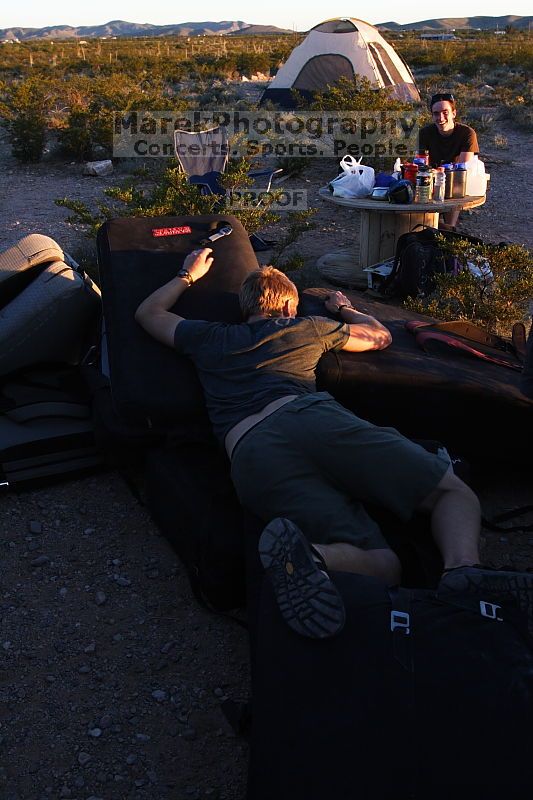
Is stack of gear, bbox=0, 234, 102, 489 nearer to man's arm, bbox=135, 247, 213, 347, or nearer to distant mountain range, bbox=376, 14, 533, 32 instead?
man's arm, bbox=135, 247, 213, 347

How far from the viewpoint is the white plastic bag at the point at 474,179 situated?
5.76 meters

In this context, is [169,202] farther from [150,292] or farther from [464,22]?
[464,22]

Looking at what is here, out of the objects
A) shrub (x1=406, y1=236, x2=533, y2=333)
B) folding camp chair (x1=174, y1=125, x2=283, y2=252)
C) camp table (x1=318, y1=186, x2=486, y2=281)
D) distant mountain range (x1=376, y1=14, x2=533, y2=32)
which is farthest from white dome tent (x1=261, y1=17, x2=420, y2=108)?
distant mountain range (x1=376, y1=14, x2=533, y2=32)

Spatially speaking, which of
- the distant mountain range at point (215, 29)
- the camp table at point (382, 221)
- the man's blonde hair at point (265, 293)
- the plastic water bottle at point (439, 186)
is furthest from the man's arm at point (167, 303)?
the distant mountain range at point (215, 29)

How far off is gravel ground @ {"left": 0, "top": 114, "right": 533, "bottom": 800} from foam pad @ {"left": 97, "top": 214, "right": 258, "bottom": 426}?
532 mm

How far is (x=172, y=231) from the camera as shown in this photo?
11.8ft

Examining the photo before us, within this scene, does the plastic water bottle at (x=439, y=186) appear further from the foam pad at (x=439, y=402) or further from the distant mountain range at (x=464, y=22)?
the distant mountain range at (x=464, y=22)

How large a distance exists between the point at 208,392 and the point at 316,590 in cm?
121

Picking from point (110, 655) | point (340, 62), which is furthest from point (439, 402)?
point (340, 62)

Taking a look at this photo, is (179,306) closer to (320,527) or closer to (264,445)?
(264,445)

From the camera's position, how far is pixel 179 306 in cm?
332

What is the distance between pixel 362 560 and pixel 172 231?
1941mm

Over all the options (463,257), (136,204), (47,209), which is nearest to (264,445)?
(463,257)

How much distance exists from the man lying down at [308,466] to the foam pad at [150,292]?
0.11m
